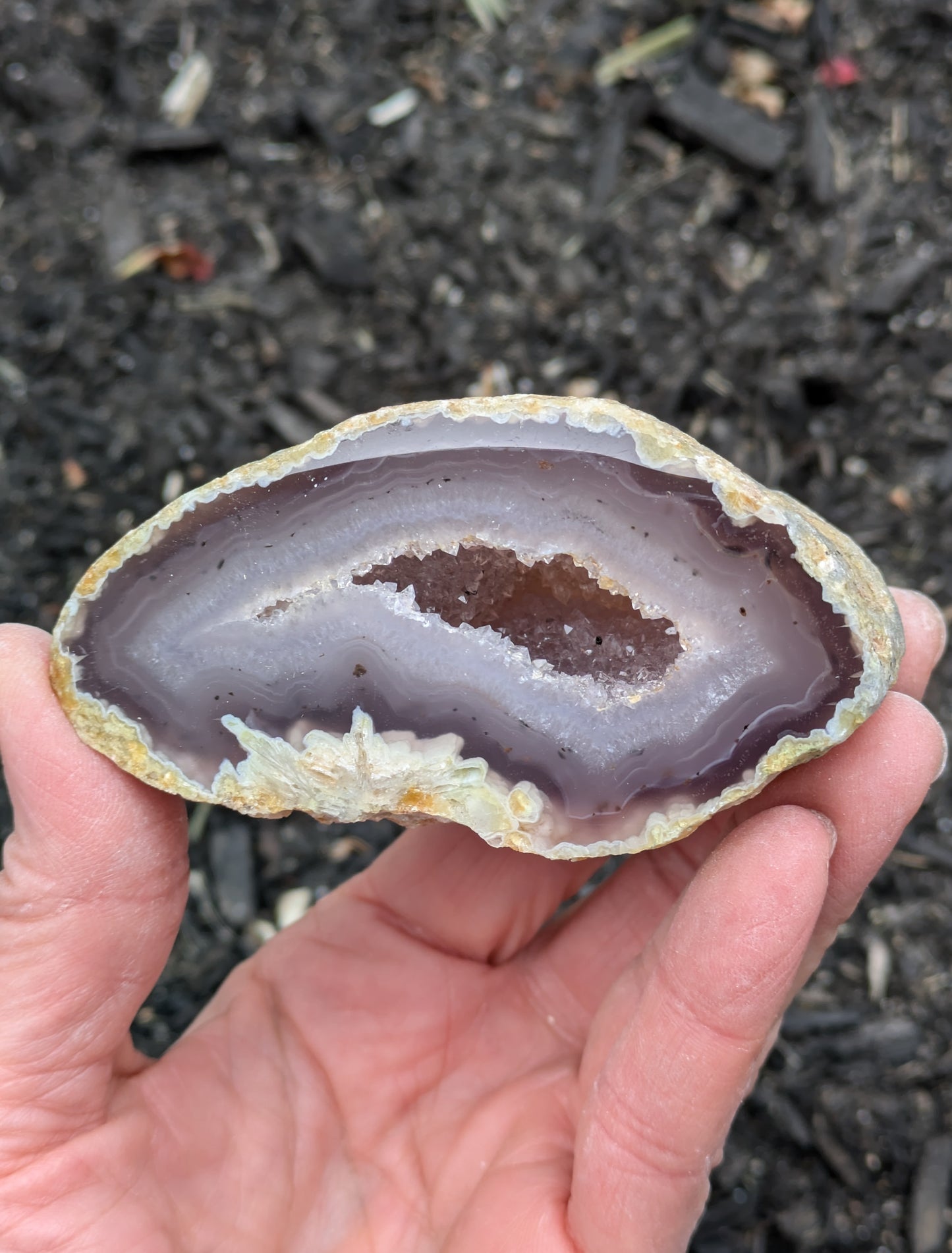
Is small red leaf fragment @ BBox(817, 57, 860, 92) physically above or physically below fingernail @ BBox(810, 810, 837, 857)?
above

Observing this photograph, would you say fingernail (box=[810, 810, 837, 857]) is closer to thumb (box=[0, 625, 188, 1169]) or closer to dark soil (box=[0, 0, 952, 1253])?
thumb (box=[0, 625, 188, 1169])

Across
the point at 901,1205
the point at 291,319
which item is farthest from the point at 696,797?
the point at 291,319

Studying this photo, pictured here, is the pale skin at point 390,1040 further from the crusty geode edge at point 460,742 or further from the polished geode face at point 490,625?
the polished geode face at point 490,625

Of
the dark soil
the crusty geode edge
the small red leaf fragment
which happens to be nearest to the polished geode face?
the crusty geode edge

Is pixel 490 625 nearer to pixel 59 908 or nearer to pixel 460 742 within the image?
pixel 460 742

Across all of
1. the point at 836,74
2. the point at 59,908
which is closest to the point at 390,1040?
the point at 59,908

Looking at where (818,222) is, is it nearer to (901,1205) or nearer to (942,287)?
(942,287)
